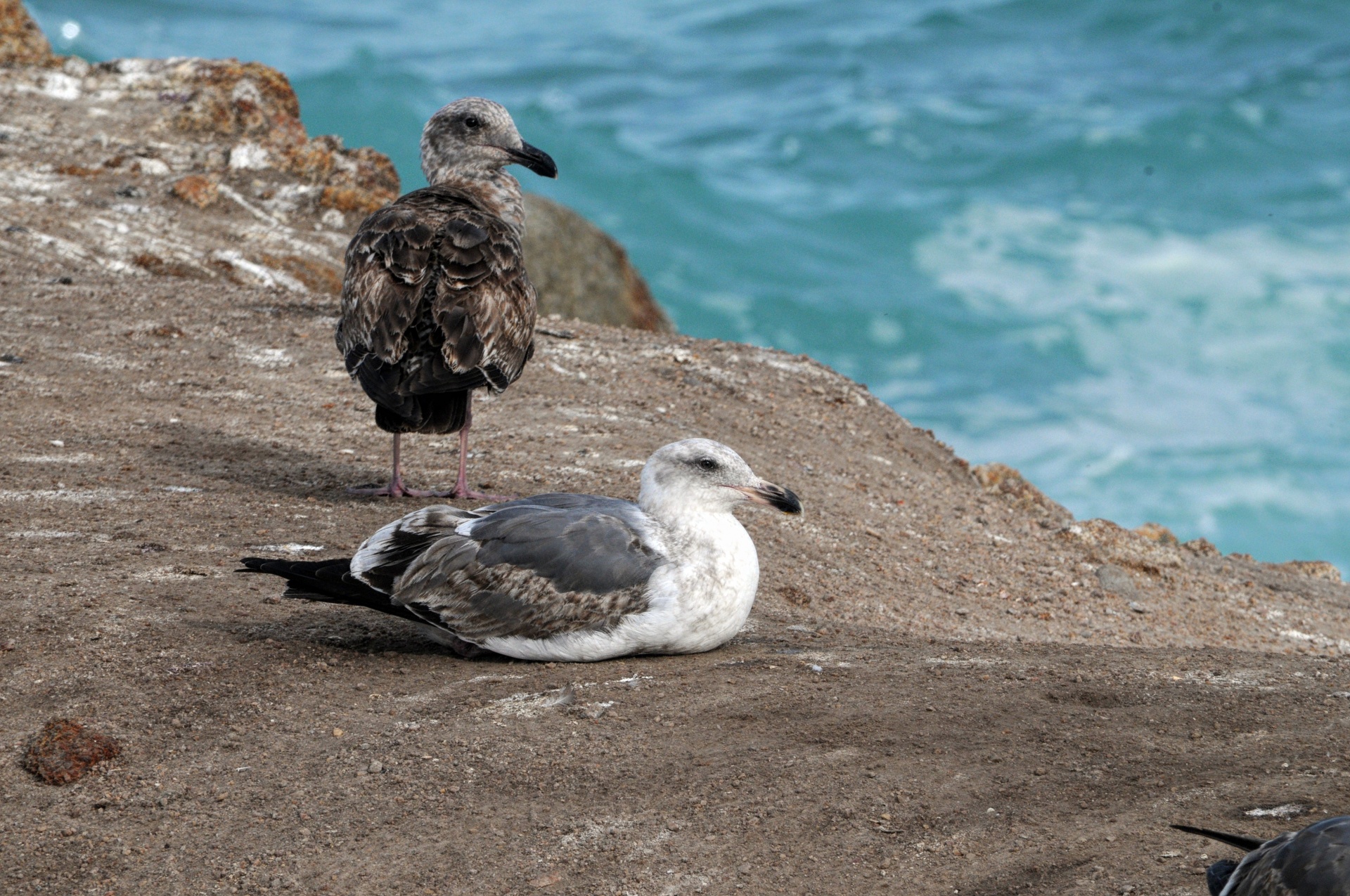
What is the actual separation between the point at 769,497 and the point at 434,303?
→ 7.88ft

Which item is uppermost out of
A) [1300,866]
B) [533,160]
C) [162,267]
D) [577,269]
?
[577,269]

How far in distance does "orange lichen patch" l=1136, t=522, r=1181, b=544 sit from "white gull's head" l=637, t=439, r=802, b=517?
5.01 metres

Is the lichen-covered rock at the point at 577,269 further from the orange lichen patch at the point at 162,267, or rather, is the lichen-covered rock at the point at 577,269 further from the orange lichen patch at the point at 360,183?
the orange lichen patch at the point at 162,267

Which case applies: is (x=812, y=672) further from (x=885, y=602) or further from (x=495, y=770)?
(x=885, y=602)

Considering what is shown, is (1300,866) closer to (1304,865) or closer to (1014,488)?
(1304,865)

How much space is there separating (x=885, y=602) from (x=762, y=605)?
2.42 feet

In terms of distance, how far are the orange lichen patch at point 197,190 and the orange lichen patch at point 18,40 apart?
3039 mm

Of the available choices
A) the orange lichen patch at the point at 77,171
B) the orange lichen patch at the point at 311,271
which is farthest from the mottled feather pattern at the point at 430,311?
the orange lichen patch at the point at 77,171

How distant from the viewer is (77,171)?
11.9 m

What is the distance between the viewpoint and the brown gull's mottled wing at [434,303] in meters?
6.78

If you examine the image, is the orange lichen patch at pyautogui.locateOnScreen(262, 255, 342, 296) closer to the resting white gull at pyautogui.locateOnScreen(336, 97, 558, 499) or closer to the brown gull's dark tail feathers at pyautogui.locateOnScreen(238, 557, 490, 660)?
the resting white gull at pyautogui.locateOnScreen(336, 97, 558, 499)

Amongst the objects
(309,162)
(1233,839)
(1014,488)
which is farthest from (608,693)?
(309,162)

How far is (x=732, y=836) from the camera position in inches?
155

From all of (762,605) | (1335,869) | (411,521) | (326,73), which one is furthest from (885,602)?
(326,73)
